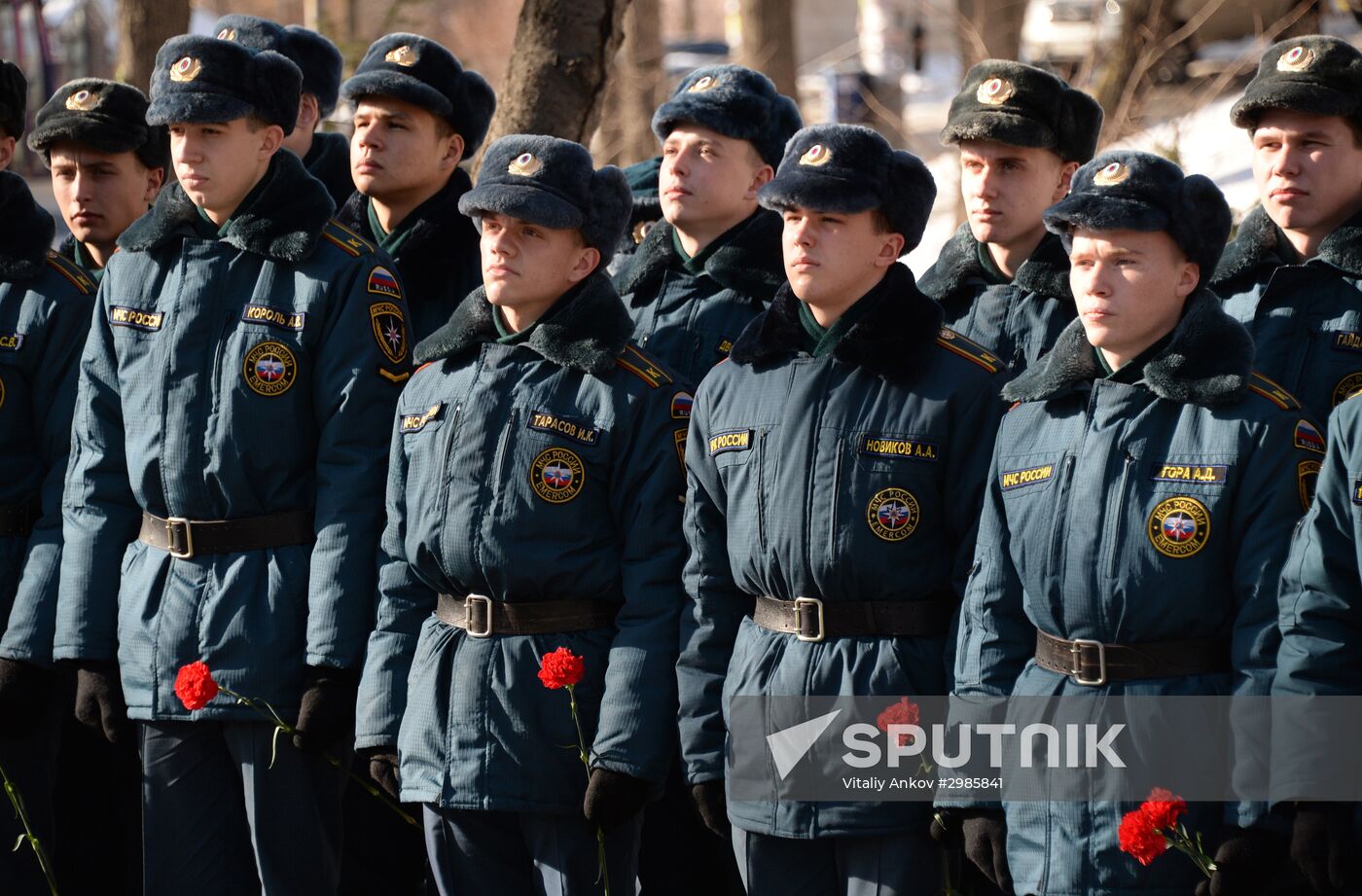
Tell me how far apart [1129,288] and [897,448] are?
2.08ft

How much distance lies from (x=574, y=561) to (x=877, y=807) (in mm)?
933

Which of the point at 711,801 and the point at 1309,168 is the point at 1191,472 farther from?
the point at 711,801

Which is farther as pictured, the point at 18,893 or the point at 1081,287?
the point at 18,893

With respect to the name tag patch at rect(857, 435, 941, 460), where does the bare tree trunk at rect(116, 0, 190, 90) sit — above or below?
above

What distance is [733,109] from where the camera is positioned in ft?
18.1

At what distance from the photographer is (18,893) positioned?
555cm

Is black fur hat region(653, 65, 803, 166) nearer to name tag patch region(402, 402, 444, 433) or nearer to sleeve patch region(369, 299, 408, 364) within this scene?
sleeve patch region(369, 299, 408, 364)

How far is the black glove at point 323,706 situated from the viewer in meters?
4.80

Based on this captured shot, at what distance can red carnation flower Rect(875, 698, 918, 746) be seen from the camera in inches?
159

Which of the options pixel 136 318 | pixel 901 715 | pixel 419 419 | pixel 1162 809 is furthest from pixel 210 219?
pixel 1162 809

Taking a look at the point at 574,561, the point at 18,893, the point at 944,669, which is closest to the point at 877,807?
the point at 944,669

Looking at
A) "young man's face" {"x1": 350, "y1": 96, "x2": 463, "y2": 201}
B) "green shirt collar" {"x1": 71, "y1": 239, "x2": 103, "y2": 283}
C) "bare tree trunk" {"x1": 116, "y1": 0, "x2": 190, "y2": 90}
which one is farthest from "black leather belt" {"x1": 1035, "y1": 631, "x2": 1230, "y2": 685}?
"bare tree trunk" {"x1": 116, "y1": 0, "x2": 190, "y2": 90}

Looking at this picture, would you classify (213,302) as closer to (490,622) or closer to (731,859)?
(490,622)

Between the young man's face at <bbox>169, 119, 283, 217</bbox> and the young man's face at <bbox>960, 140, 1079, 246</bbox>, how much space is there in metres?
1.96
